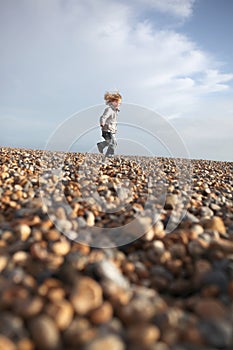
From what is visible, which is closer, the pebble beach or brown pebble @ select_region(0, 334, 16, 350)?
brown pebble @ select_region(0, 334, 16, 350)

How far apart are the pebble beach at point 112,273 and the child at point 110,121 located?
5.69m

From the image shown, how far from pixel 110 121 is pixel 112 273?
26.6 feet

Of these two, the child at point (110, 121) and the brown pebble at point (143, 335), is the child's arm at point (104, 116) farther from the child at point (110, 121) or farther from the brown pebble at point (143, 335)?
the brown pebble at point (143, 335)

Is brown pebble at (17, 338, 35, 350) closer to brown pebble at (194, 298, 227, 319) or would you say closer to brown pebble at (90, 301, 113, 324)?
brown pebble at (90, 301, 113, 324)

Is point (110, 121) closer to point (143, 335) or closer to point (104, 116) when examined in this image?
point (104, 116)

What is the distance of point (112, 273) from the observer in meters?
2.24

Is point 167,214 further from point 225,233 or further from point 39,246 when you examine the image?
point 39,246

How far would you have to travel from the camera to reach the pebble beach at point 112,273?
1.66m

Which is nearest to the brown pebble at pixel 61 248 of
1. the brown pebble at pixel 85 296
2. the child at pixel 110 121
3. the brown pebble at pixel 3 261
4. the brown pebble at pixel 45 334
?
the brown pebble at pixel 3 261

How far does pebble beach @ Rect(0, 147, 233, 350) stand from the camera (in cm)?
166

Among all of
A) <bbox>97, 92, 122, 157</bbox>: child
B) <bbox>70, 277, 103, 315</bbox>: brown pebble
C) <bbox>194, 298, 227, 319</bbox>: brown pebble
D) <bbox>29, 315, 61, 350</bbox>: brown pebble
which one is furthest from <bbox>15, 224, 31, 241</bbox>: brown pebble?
<bbox>97, 92, 122, 157</bbox>: child

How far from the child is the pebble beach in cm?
569

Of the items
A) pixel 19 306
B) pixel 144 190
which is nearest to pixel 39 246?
pixel 19 306

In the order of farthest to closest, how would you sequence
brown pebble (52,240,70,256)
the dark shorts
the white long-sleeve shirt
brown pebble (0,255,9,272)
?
the dark shorts
the white long-sleeve shirt
brown pebble (52,240,70,256)
brown pebble (0,255,9,272)
